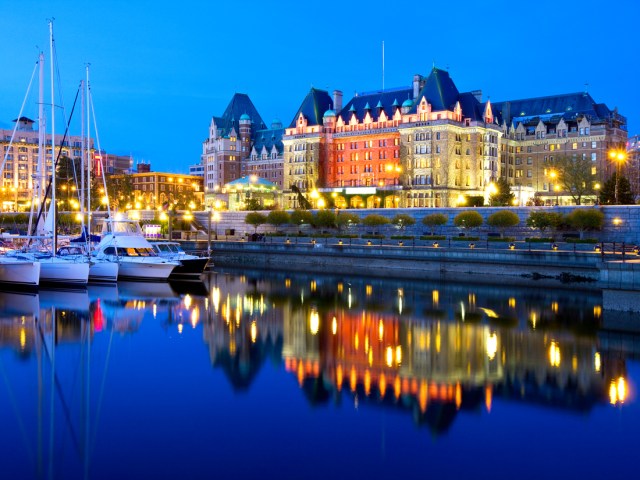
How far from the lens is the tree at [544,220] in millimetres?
60438

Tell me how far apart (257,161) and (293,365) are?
114m

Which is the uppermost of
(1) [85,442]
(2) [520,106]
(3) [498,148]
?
(2) [520,106]

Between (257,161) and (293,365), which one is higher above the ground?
(257,161)

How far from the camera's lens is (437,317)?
34156 millimetres

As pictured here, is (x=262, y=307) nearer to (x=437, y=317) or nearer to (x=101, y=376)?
(x=437, y=317)

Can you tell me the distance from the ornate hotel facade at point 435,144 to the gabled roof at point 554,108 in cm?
17

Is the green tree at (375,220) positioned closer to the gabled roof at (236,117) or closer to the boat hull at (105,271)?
the boat hull at (105,271)

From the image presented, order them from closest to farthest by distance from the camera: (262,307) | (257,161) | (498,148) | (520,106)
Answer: (262,307)
(498,148)
(520,106)
(257,161)

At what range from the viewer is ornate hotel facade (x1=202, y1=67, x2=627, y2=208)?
319 ft

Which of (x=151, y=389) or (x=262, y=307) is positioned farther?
(x=262, y=307)

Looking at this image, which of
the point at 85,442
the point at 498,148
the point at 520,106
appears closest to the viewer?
the point at 85,442

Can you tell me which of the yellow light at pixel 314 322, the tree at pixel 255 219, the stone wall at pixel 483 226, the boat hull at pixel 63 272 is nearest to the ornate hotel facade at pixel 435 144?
the stone wall at pixel 483 226

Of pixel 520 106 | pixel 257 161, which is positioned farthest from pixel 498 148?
pixel 257 161

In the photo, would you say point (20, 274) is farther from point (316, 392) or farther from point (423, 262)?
point (316, 392)
